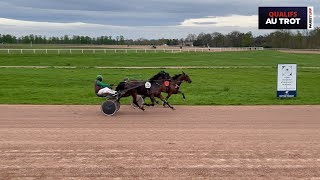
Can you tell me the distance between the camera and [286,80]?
1888cm

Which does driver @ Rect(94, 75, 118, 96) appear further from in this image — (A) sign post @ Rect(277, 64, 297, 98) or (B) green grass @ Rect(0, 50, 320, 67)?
(B) green grass @ Rect(0, 50, 320, 67)

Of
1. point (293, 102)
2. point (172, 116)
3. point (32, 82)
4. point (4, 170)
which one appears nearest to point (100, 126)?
point (172, 116)

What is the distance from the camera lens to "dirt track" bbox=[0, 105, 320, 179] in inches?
308

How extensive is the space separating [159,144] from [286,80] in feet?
34.5

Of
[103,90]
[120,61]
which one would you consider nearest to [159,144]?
[103,90]

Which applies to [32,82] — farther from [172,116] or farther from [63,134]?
[63,134]

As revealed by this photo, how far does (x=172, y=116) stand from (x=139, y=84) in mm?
1532

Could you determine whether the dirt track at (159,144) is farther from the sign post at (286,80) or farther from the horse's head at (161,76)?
the sign post at (286,80)

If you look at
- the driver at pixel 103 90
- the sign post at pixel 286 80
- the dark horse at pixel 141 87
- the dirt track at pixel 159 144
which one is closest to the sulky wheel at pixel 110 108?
the dirt track at pixel 159 144

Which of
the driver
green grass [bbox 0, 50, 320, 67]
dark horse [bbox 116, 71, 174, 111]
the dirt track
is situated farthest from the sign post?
green grass [bbox 0, 50, 320, 67]

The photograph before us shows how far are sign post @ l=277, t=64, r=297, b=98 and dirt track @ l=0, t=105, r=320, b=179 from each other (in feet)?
12.6

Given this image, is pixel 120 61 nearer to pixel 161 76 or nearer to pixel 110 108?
pixel 161 76

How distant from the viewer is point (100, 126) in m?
12.1

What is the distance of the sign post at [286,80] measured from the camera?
18.7 metres
